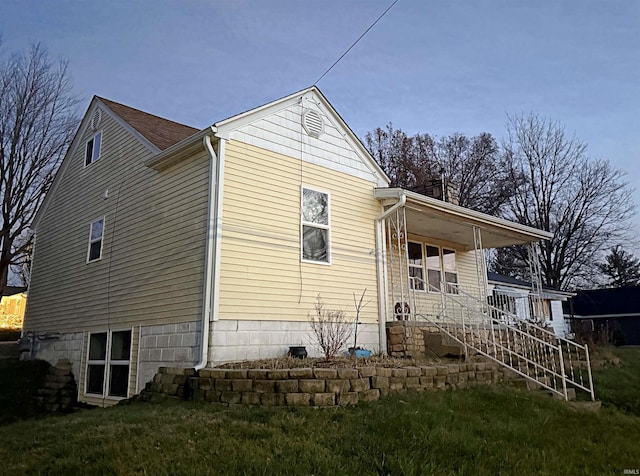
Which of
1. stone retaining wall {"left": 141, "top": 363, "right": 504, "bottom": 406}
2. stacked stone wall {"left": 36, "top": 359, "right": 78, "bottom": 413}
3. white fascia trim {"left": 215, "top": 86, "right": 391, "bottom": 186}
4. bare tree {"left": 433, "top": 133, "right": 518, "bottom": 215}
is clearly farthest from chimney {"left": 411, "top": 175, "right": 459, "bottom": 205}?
bare tree {"left": 433, "top": 133, "right": 518, "bottom": 215}

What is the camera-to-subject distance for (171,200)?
892 centimetres

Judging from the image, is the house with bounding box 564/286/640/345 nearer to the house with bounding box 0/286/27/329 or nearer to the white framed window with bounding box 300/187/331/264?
the white framed window with bounding box 300/187/331/264

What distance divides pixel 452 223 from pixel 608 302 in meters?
22.4

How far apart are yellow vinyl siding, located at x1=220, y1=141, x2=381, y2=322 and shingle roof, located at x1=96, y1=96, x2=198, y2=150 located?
2528 mm

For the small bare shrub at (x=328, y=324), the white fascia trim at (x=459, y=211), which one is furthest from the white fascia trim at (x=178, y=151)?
the white fascia trim at (x=459, y=211)

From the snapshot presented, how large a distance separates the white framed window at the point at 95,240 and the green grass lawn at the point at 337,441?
5.29 meters

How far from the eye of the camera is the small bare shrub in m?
8.35

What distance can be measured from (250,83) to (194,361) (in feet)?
23.0

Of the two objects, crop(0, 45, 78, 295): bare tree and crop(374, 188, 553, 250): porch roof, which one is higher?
crop(0, 45, 78, 295): bare tree

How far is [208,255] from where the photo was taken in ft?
24.9

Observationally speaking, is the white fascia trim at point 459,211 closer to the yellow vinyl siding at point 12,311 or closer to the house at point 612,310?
the house at point 612,310

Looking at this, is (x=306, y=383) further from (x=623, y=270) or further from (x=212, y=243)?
(x=623, y=270)

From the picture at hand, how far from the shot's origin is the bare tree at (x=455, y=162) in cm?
2708

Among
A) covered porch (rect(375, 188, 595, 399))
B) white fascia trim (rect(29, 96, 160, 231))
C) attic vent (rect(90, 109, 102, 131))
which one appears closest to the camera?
covered porch (rect(375, 188, 595, 399))
